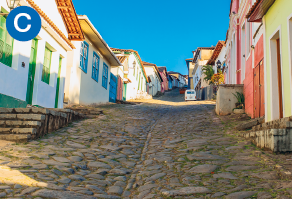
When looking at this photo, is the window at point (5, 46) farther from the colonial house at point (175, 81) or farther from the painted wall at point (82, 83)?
the colonial house at point (175, 81)

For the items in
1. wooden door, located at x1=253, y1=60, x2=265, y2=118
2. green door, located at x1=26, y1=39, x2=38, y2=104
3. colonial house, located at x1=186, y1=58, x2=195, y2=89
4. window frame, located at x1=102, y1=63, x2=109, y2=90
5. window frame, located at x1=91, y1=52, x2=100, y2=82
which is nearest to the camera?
wooden door, located at x1=253, y1=60, x2=265, y2=118

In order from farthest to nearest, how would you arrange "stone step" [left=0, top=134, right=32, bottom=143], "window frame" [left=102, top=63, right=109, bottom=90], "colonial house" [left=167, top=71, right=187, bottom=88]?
"colonial house" [left=167, top=71, right=187, bottom=88] → "window frame" [left=102, top=63, right=109, bottom=90] → "stone step" [left=0, top=134, right=32, bottom=143]

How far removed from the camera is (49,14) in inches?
433

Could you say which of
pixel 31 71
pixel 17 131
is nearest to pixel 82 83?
pixel 31 71

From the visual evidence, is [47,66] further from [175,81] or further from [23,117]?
[175,81]

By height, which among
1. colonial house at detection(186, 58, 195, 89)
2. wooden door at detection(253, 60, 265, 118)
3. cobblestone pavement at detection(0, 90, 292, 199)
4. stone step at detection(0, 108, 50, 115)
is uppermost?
colonial house at detection(186, 58, 195, 89)

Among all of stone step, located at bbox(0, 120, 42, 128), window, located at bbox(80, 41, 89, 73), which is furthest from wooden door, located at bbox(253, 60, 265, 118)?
window, located at bbox(80, 41, 89, 73)

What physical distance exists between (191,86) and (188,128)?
151 feet

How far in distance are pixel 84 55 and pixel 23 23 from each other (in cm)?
959

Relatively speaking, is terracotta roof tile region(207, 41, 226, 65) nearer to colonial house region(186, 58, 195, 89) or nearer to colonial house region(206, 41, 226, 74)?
colonial house region(206, 41, 226, 74)

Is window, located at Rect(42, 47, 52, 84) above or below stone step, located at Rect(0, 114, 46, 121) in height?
above

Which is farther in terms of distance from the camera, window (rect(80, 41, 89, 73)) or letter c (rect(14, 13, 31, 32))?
window (rect(80, 41, 89, 73))

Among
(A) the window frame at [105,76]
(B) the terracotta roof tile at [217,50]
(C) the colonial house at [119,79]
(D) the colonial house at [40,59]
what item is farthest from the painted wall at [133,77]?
(D) the colonial house at [40,59]

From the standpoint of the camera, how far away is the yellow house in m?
5.90
